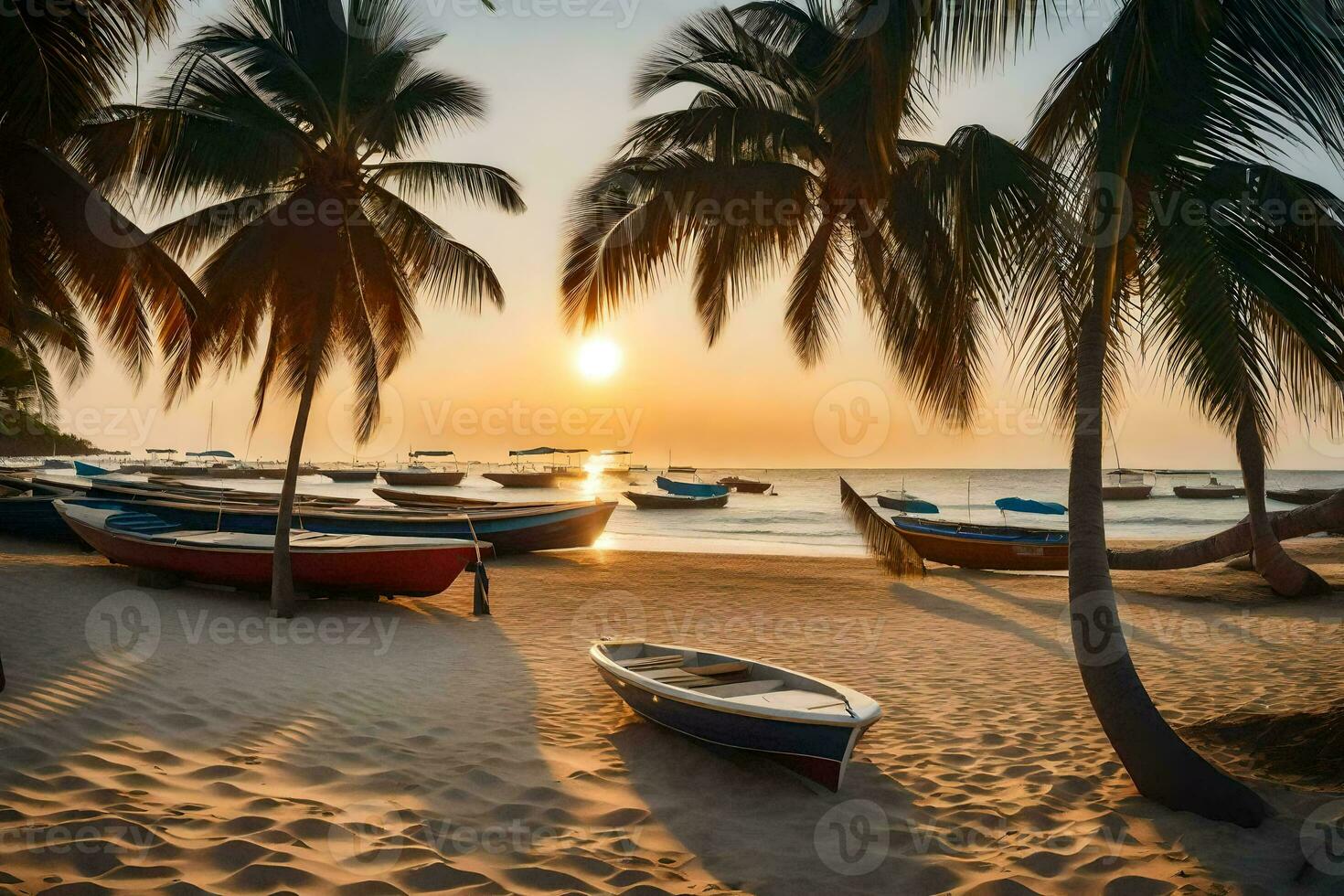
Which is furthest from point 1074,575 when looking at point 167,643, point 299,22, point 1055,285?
point 299,22

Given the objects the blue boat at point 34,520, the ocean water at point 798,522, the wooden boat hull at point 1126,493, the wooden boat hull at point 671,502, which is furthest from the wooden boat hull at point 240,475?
the wooden boat hull at point 1126,493

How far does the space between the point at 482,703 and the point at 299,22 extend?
8861 millimetres

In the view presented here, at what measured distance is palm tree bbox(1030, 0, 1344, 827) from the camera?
174 inches

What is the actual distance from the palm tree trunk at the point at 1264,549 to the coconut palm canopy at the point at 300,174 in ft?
38.0

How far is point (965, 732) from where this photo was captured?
6258mm

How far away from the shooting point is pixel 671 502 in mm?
48344

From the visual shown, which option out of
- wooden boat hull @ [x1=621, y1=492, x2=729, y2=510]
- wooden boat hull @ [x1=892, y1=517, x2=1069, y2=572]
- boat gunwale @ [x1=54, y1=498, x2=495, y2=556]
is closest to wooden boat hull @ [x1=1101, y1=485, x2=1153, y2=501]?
wooden boat hull @ [x1=621, y1=492, x2=729, y2=510]

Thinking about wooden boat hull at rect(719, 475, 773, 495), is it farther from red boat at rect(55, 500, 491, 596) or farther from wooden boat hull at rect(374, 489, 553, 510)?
red boat at rect(55, 500, 491, 596)

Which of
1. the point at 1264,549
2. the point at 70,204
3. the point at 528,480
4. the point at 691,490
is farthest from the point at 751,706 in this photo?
the point at 528,480

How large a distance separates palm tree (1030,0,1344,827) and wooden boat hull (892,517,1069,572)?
12.4 metres

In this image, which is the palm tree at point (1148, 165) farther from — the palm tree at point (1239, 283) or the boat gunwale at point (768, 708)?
the boat gunwale at point (768, 708)

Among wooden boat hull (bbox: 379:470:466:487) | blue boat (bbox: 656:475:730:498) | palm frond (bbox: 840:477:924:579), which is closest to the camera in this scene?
palm frond (bbox: 840:477:924:579)

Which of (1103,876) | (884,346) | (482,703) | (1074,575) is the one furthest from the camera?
(884,346)

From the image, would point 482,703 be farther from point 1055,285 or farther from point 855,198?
point 855,198
